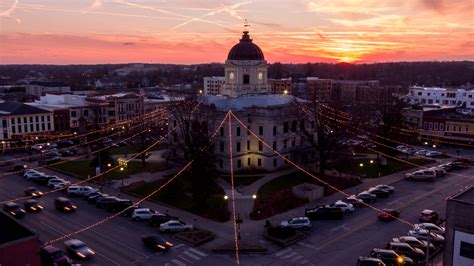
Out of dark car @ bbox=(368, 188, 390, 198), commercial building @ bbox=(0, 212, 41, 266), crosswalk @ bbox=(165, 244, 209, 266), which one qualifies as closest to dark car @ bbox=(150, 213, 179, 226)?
crosswalk @ bbox=(165, 244, 209, 266)

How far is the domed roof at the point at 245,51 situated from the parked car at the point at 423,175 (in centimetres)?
2517

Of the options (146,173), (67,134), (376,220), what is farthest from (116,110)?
(376,220)

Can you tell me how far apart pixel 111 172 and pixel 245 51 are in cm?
2388

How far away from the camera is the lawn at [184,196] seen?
35.6 meters

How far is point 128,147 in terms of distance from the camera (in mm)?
64125

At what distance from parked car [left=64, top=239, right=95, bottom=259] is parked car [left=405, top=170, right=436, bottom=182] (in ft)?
112

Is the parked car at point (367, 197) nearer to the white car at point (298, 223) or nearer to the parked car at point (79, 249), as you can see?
the white car at point (298, 223)

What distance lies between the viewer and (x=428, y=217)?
33.5 m

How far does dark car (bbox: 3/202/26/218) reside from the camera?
3575 cm

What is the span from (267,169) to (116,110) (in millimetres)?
41727

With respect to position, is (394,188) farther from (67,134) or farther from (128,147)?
(67,134)

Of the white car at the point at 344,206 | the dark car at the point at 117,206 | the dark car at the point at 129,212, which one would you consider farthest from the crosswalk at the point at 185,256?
the white car at the point at 344,206

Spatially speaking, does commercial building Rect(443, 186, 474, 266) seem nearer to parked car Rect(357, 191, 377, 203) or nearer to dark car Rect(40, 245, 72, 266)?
parked car Rect(357, 191, 377, 203)

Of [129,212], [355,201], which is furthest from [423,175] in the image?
[129,212]
